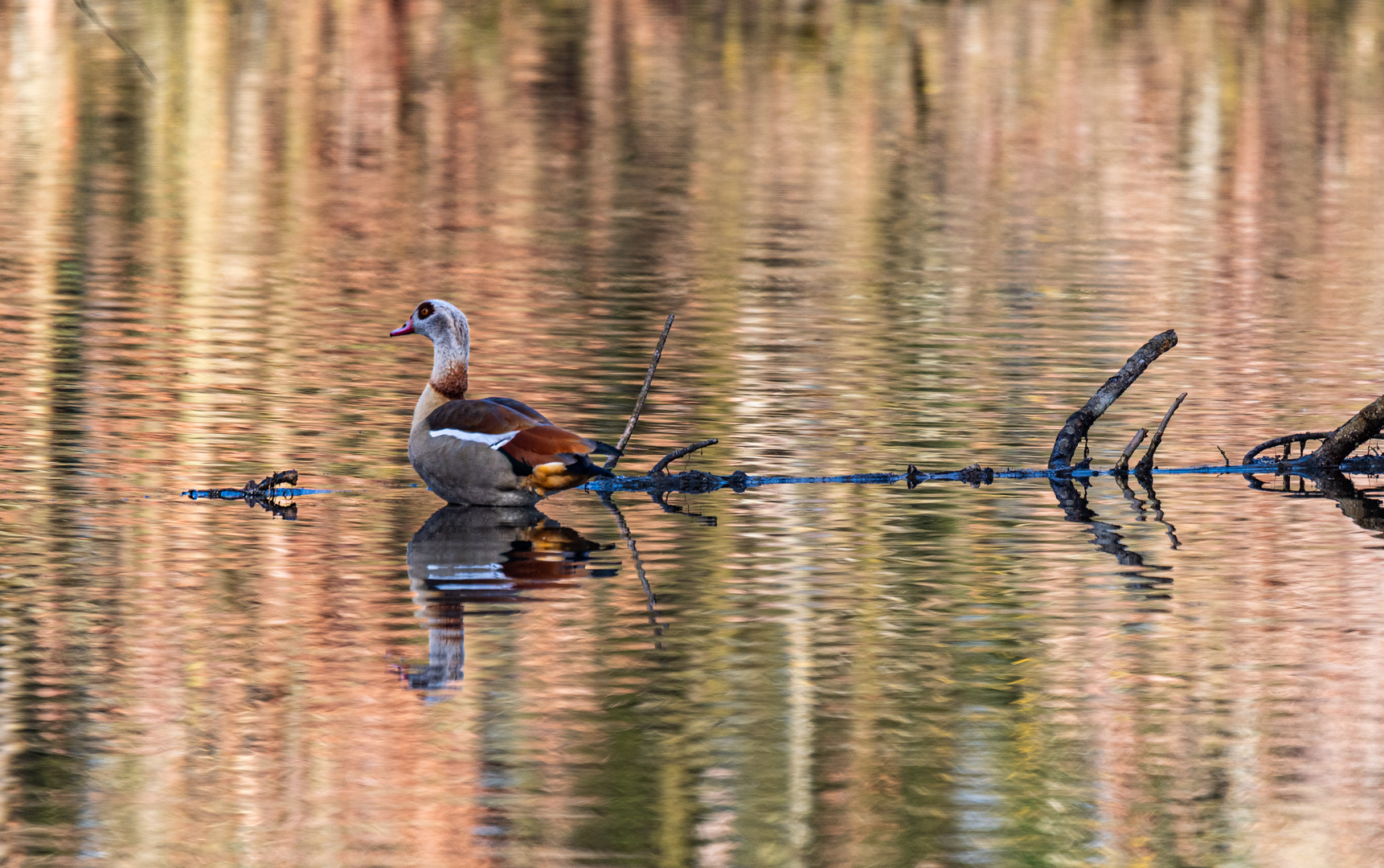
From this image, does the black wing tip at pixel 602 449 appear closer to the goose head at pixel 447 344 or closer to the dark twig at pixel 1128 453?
the goose head at pixel 447 344

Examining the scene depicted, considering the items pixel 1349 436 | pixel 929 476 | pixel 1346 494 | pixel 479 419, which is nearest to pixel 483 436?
pixel 479 419

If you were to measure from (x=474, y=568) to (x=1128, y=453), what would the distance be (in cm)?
484

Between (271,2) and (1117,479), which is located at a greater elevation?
(271,2)

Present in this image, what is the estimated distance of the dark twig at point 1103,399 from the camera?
1541cm

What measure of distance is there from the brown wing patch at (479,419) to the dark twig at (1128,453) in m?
3.67

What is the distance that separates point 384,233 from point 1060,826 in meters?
23.5

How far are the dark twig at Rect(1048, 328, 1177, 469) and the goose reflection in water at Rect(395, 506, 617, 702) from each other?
11.4 ft

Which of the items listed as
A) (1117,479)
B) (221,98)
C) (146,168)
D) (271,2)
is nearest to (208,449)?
(1117,479)

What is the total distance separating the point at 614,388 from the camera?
18812 millimetres

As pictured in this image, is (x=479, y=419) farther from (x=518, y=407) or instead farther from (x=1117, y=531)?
(x=1117, y=531)

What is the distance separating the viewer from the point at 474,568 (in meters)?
12.5

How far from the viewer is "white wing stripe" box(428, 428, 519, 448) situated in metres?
13.9

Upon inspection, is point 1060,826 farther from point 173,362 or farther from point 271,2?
point 271,2

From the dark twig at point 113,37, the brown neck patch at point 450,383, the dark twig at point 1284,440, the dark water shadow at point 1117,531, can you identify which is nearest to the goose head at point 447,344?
the brown neck patch at point 450,383
